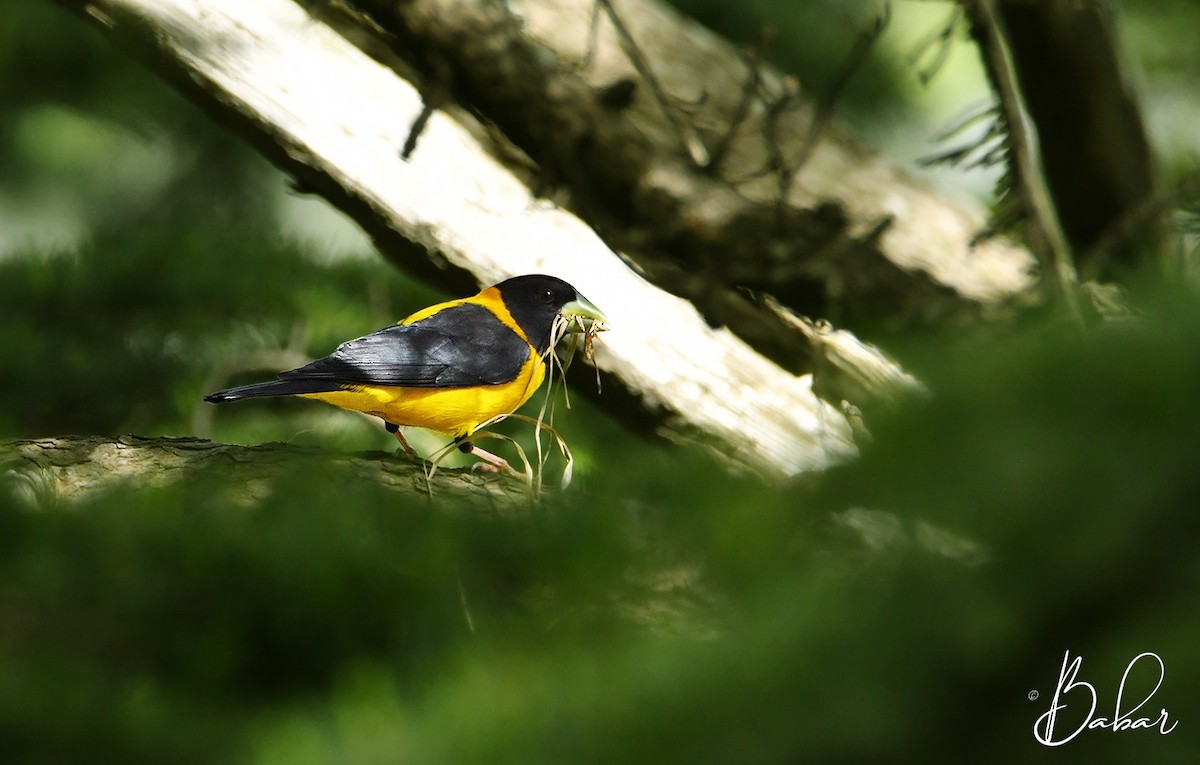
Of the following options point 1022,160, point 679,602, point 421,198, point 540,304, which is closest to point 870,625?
point 679,602

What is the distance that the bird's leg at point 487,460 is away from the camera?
1.68 m

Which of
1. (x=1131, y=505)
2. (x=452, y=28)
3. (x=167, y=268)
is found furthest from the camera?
(x=167, y=268)

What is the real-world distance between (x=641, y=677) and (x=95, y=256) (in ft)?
8.33

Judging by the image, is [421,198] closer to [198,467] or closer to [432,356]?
[432,356]

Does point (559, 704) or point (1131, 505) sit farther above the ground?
point (1131, 505)

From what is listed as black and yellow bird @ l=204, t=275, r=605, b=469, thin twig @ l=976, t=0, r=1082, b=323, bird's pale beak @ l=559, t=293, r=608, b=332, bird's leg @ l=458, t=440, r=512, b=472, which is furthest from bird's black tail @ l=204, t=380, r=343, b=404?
thin twig @ l=976, t=0, r=1082, b=323

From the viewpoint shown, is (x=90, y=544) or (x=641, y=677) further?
(x=90, y=544)

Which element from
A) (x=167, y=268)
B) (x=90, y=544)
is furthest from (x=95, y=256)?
(x=90, y=544)

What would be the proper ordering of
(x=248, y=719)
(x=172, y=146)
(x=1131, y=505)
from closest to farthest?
(x=1131, y=505) → (x=248, y=719) → (x=172, y=146)

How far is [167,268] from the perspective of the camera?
2.56m

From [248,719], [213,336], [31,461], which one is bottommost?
[213,336]

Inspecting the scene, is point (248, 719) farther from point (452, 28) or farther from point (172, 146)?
point (172, 146)

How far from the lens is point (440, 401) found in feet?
5.30

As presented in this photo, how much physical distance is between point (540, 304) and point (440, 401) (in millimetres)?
246
